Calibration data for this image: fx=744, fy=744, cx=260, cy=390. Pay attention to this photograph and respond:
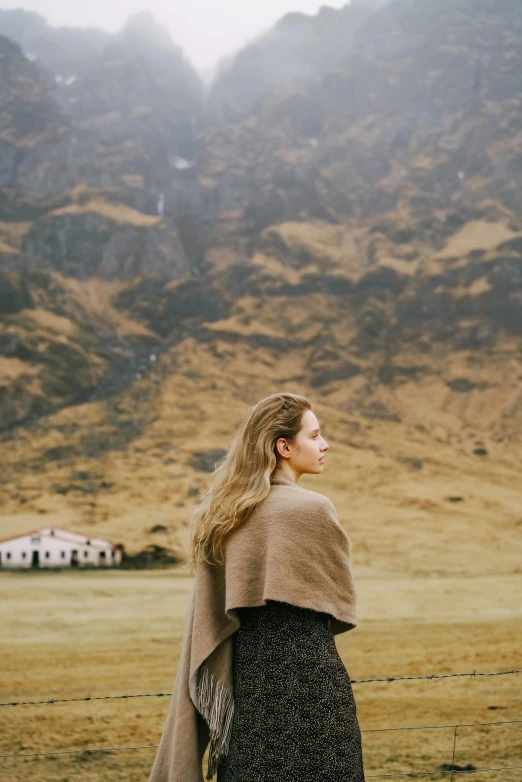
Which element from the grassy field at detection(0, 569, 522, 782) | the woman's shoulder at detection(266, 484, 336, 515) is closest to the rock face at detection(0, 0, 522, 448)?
the grassy field at detection(0, 569, 522, 782)

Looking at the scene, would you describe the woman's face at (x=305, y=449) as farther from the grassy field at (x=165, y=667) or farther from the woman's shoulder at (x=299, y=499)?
the grassy field at (x=165, y=667)

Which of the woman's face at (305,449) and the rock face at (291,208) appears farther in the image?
the rock face at (291,208)

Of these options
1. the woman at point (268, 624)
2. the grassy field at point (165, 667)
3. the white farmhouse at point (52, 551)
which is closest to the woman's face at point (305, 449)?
the woman at point (268, 624)

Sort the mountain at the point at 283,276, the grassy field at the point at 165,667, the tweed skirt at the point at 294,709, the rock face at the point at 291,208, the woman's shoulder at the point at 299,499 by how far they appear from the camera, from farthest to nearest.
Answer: the rock face at the point at 291,208
the mountain at the point at 283,276
the grassy field at the point at 165,667
the woman's shoulder at the point at 299,499
the tweed skirt at the point at 294,709

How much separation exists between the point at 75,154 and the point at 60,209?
1422 centimetres

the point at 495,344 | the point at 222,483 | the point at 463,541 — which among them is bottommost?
the point at 222,483

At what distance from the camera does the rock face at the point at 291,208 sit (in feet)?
205

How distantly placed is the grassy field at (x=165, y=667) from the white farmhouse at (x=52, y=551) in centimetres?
133

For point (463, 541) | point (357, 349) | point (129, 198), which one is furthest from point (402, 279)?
point (463, 541)

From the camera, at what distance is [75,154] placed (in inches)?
3376

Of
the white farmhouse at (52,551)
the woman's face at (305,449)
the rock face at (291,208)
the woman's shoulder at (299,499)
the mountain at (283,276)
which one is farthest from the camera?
the rock face at (291,208)

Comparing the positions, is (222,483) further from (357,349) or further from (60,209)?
(60,209)

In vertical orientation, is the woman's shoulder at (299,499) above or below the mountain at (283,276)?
below

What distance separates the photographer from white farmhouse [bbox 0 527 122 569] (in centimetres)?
2900
